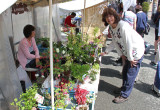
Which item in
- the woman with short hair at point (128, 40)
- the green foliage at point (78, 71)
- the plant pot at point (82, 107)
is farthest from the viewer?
the woman with short hair at point (128, 40)

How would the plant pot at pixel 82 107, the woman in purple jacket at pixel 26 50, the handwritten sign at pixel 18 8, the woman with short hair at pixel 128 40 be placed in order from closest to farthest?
the plant pot at pixel 82 107, the woman with short hair at pixel 128 40, the woman in purple jacket at pixel 26 50, the handwritten sign at pixel 18 8

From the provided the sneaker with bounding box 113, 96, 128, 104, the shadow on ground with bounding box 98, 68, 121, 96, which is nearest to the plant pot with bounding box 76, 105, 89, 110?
the sneaker with bounding box 113, 96, 128, 104

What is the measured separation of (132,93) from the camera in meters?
3.16

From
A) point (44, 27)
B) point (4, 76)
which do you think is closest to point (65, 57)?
point (4, 76)

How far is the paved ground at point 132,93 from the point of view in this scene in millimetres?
2770

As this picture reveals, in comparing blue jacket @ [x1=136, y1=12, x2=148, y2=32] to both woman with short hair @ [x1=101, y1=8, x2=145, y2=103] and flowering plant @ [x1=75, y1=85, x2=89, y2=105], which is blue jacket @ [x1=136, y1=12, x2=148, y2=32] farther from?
flowering plant @ [x1=75, y1=85, x2=89, y2=105]

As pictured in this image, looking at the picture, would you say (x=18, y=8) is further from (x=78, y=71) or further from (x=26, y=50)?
(x=78, y=71)

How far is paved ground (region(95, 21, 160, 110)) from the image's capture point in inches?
109

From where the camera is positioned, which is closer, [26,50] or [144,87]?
[26,50]

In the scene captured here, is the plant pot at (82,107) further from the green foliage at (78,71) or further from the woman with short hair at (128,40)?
the woman with short hair at (128,40)

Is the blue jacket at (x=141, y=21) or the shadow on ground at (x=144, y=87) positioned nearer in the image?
the shadow on ground at (x=144, y=87)

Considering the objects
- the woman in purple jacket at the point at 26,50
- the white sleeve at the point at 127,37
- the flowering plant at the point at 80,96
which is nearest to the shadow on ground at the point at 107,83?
the white sleeve at the point at 127,37

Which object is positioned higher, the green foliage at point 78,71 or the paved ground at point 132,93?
the green foliage at point 78,71


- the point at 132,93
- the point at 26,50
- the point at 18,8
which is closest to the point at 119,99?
the point at 132,93
